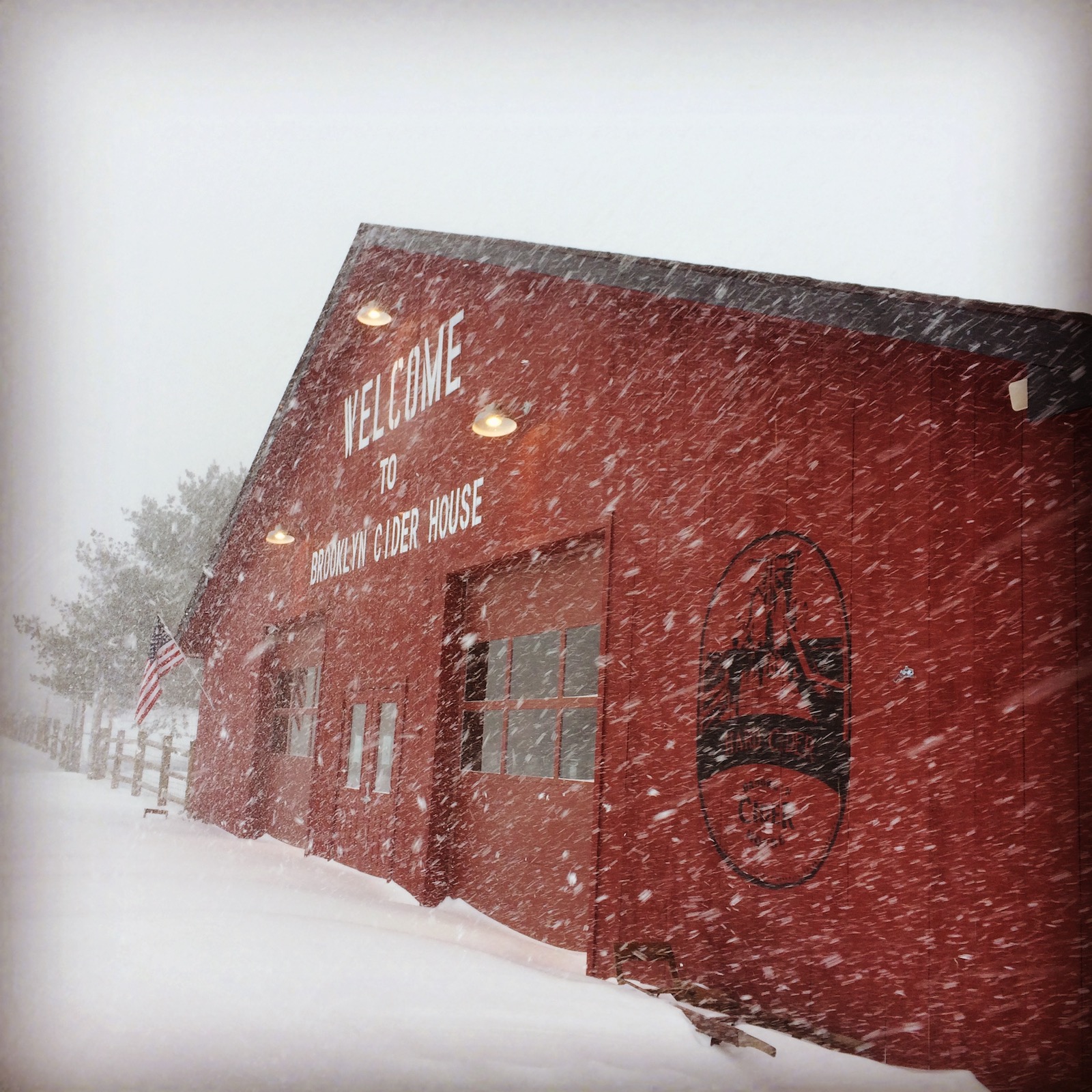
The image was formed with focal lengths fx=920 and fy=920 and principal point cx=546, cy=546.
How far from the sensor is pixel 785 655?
4684 millimetres

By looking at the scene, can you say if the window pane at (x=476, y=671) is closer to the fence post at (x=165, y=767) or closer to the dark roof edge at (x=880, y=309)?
the dark roof edge at (x=880, y=309)

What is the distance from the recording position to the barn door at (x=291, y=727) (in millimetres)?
10891

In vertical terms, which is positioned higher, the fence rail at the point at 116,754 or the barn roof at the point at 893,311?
the barn roof at the point at 893,311

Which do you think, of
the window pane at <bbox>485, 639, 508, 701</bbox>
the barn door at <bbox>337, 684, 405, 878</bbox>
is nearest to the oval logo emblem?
the window pane at <bbox>485, 639, 508, 701</bbox>

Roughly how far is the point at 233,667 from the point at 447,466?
296 inches

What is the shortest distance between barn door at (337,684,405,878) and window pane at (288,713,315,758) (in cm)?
148

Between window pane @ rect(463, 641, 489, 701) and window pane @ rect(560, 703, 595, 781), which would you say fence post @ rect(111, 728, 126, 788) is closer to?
window pane @ rect(463, 641, 489, 701)

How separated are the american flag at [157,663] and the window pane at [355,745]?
15.0 feet

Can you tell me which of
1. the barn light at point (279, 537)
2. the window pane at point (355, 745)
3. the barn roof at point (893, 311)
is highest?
the barn light at point (279, 537)

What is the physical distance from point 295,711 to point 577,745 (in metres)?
6.62

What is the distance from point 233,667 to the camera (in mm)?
13805

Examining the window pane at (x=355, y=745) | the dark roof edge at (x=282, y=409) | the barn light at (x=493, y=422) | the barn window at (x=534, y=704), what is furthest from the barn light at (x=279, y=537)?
the barn light at (x=493, y=422)

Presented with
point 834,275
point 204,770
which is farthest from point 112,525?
point 834,275

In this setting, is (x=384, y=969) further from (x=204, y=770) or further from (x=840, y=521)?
(x=204, y=770)
